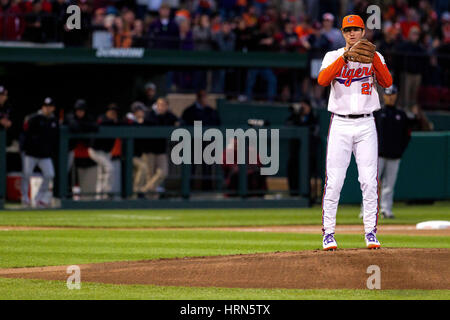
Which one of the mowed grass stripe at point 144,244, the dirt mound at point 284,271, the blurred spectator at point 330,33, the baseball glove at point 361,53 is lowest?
the mowed grass stripe at point 144,244

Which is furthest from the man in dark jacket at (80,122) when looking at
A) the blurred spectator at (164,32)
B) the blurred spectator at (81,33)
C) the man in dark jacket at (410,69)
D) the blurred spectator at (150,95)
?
the man in dark jacket at (410,69)

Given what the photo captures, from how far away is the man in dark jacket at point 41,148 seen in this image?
1612 cm

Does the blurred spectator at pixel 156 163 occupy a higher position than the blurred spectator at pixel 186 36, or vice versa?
the blurred spectator at pixel 186 36

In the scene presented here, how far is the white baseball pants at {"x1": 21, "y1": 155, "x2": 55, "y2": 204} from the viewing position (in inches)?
638

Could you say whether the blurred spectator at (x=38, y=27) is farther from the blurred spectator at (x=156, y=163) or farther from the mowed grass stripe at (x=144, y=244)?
the mowed grass stripe at (x=144, y=244)

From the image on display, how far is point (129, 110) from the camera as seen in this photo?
20156 mm

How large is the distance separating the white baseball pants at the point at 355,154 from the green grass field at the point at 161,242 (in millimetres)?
1446

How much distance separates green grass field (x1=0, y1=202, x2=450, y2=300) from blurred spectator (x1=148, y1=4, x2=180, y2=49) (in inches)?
164

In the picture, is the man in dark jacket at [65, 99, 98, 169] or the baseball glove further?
the man in dark jacket at [65, 99, 98, 169]

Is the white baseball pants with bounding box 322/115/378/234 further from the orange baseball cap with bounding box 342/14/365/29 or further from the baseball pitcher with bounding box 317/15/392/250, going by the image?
the orange baseball cap with bounding box 342/14/365/29

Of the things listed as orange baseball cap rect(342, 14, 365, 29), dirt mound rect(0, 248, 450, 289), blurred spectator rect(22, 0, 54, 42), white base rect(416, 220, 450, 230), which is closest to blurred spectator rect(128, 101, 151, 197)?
blurred spectator rect(22, 0, 54, 42)

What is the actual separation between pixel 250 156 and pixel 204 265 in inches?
336

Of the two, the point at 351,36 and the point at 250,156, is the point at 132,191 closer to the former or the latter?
the point at 250,156

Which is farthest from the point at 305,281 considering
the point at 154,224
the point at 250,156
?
the point at 250,156
